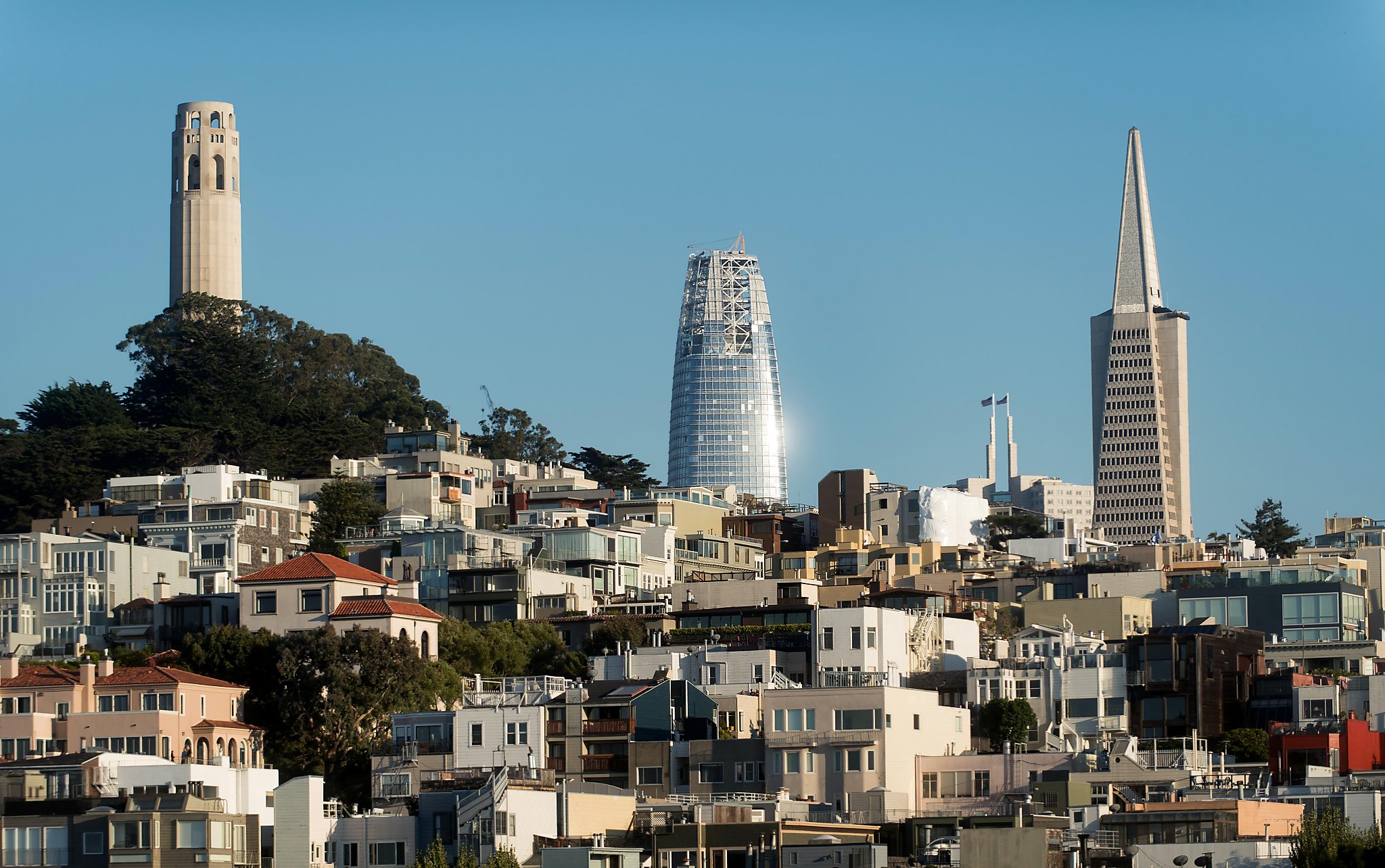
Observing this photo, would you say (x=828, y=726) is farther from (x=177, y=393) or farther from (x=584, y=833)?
(x=177, y=393)

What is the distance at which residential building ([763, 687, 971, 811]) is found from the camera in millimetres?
77875

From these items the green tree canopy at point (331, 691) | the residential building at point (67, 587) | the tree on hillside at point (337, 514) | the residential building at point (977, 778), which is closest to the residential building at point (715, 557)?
the tree on hillside at point (337, 514)

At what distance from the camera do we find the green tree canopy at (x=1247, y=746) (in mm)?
84500

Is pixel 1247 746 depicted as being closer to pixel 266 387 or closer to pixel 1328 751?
pixel 1328 751

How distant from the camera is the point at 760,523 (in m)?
138

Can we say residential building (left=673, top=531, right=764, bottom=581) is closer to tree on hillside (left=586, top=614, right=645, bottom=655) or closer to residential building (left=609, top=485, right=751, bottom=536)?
residential building (left=609, top=485, right=751, bottom=536)

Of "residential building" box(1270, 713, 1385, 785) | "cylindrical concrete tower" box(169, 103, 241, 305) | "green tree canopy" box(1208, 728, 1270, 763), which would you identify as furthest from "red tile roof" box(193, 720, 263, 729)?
"cylindrical concrete tower" box(169, 103, 241, 305)

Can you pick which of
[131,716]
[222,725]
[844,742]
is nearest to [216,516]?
[131,716]

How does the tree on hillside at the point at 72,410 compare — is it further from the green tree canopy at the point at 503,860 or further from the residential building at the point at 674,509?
the green tree canopy at the point at 503,860

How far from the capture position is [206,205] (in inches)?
6786

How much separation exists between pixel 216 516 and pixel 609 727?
4031 cm

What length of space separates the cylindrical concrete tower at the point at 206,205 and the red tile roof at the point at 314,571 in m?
75.5

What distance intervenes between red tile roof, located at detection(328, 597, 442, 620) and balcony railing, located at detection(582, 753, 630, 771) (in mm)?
12937

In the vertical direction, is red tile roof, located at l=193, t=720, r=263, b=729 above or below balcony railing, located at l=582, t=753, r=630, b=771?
above
